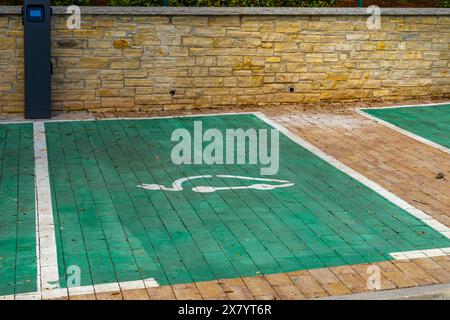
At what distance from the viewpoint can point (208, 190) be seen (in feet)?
37.6

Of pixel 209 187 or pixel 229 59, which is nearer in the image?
pixel 209 187

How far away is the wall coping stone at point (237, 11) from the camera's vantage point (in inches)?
597

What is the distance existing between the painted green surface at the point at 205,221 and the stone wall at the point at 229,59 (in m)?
2.42

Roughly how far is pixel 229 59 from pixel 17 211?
7064mm

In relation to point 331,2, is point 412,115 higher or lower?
lower

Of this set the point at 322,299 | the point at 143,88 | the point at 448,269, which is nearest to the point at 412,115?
the point at 143,88

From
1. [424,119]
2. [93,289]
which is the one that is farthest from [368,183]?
[93,289]

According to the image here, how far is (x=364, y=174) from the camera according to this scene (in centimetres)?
1253

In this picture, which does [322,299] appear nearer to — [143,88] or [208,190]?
[208,190]

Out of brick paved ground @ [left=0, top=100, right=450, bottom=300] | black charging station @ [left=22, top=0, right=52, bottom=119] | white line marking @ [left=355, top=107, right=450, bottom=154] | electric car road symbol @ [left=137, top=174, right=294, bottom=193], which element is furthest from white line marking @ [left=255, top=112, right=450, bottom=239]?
black charging station @ [left=22, top=0, right=52, bottom=119]

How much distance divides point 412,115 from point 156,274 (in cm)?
963

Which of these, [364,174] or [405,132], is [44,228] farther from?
[405,132]

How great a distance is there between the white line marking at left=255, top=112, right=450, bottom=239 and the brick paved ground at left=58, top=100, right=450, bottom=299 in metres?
0.12
